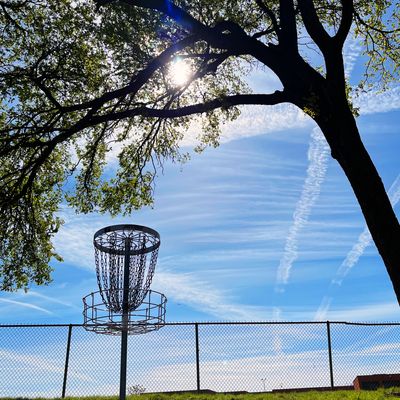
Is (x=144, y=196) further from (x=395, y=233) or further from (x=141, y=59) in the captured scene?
(x=395, y=233)

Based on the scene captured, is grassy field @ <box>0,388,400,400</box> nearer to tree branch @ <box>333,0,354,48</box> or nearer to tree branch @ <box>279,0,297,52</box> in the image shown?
tree branch @ <box>333,0,354,48</box>

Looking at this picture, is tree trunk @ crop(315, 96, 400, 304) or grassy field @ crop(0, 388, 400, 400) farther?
grassy field @ crop(0, 388, 400, 400)

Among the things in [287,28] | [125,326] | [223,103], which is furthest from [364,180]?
[125,326]

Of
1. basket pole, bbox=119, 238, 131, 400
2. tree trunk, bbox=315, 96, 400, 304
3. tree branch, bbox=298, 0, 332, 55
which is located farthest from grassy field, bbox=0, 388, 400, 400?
tree branch, bbox=298, 0, 332, 55

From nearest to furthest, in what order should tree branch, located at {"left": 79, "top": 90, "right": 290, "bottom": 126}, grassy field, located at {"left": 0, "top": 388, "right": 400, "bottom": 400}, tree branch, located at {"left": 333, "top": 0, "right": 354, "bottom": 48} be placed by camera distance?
tree branch, located at {"left": 333, "top": 0, "right": 354, "bottom": 48} → tree branch, located at {"left": 79, "top": 90, "right": 290, "bottom": 126} → grassy field, located at {"left": 0, "top": 388, "right": 400, "bottom": 400}

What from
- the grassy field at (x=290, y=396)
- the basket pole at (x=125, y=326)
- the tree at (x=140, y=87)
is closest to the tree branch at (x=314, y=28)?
the tree at (x=140, y=87)

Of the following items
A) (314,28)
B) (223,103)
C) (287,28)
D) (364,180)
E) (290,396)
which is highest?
(287,28)

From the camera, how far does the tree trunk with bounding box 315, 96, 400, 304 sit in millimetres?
6559

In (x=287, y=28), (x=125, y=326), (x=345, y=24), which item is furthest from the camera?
(x=287, y=28)

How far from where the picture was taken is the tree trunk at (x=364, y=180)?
21.5 feet

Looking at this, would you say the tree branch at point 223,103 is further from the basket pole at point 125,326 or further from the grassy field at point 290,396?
the grassy field at point 290,396

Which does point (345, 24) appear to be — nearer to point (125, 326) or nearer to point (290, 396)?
point (125, 326)

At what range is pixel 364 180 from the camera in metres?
6.98

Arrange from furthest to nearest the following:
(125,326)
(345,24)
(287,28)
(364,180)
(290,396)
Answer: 1. (290,396)
2. (287,28)
3. (125,326)
4. (345,24)
5. (364,180)
